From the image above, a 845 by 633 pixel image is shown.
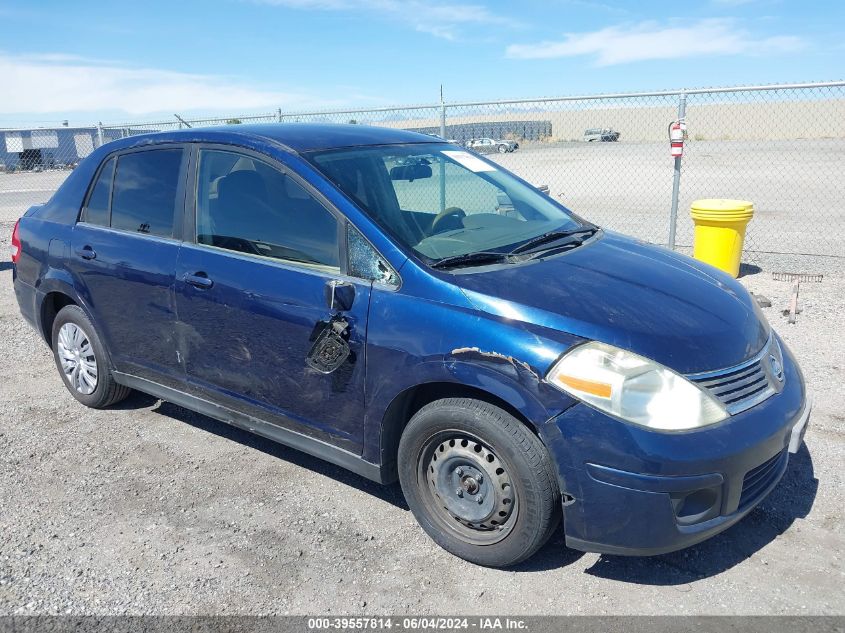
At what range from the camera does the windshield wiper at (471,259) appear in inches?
124

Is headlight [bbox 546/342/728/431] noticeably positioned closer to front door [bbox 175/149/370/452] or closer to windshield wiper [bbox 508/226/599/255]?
windshield wiper [bbox 508/226/599/255]

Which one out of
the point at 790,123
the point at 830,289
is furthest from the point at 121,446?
the point at 790,123

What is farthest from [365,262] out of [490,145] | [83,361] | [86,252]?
[490,145]

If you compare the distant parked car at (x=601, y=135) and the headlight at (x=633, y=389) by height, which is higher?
the headlight at (x=633, y=389)

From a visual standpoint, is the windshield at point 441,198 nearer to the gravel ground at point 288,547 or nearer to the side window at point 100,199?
the gravel ground at point 288,547

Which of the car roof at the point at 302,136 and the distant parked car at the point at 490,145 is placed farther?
the distant parked car at the point at 490,145

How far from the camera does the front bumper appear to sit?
2.59 metres

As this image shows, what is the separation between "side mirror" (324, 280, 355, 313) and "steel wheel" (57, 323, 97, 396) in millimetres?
2286

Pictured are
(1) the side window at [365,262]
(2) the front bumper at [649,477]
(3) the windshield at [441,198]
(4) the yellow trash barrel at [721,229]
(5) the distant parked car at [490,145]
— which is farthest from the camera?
(5) the distant parked car at [490,145]

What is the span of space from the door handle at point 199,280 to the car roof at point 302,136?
2.45 feet

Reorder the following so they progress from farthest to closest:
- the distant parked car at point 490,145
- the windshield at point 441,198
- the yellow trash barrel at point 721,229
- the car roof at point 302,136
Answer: the distant parked car at point 490,145 < the yellow trash barrel at point 721,229 < the car roof at point 302,136 < the windshield at point 441,198

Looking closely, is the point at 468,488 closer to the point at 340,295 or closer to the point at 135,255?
the point at 340,295

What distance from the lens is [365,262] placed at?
322cm

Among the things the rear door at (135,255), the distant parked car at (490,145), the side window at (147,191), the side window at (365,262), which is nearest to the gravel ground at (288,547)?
the rear door at (135,255)
